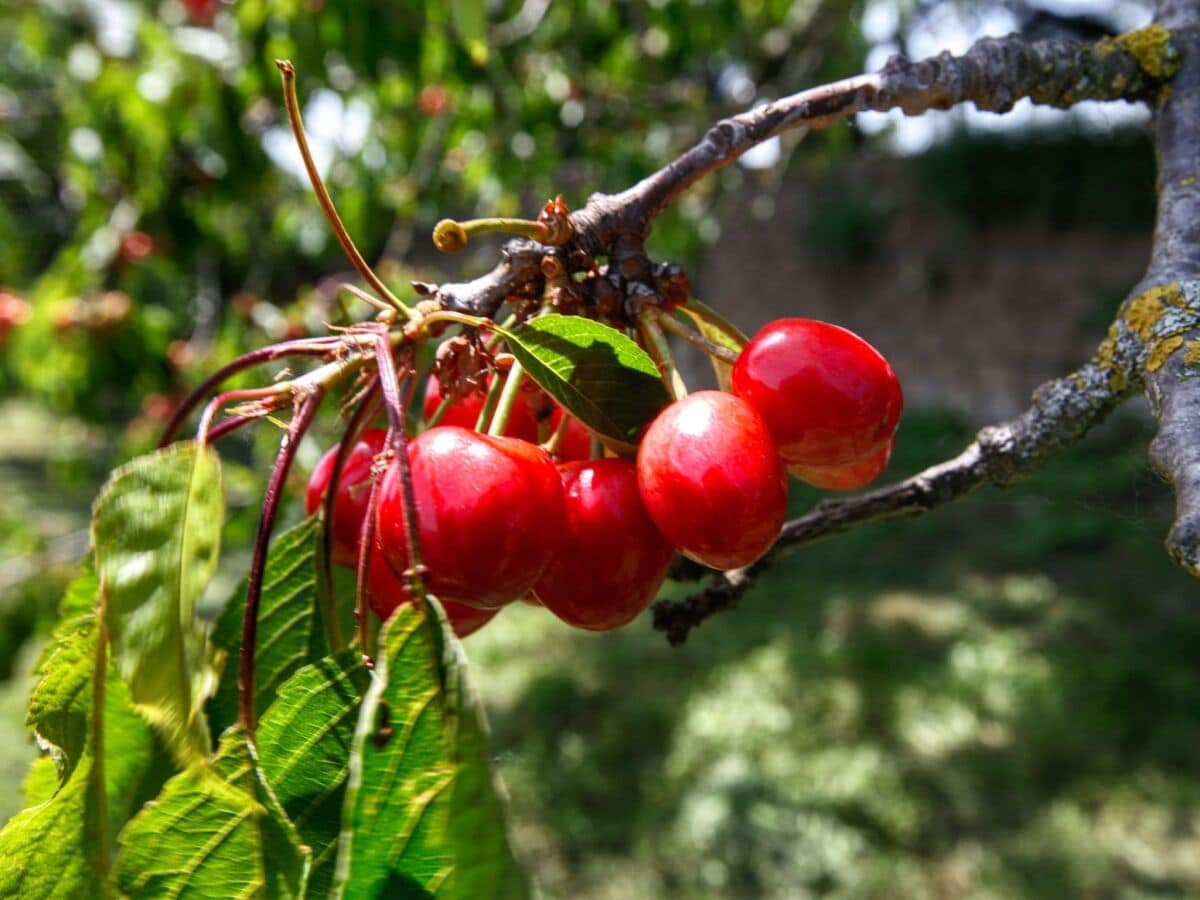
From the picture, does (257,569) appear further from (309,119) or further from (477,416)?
(309,119)

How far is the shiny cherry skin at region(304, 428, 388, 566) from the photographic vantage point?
34.2 inches

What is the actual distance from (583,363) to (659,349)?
0.12 metres

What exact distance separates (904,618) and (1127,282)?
164 inches

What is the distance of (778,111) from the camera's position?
2.77 feet

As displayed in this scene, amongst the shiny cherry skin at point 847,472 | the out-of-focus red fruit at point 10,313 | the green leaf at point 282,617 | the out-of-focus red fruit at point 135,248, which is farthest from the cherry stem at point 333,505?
the out-of-focus red fruit at point 10,313

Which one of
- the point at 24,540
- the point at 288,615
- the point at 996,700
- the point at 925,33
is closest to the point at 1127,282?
the point at 925,33

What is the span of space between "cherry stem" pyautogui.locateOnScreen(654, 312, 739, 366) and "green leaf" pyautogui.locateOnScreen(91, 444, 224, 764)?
1.35 ft

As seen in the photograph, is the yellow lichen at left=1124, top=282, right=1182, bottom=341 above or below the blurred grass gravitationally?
below

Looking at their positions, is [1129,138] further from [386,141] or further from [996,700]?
[386,141]

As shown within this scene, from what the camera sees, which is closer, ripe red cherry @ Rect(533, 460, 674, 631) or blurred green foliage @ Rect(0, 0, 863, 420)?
ripe red cherry @ Rect(533, 460, 674, 631)

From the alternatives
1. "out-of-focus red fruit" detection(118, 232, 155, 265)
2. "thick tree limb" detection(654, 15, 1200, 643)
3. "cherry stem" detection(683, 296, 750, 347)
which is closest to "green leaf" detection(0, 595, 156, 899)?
"thick tree limb" detection(654, 15, 1200, 643)

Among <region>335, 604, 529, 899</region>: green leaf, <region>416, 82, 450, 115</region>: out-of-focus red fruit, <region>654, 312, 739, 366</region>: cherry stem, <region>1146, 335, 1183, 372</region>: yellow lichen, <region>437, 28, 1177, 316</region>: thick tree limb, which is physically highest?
<region>416, 82, 450, 115</region>: out-of-focus red fruit

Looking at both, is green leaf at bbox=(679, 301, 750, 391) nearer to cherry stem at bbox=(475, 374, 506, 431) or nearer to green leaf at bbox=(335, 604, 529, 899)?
cherry stem at bbox=(475, 374, 506, 431)

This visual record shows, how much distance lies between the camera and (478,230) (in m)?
0.79
